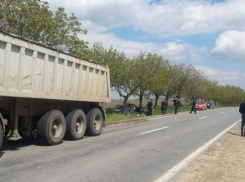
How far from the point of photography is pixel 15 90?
8555 mm

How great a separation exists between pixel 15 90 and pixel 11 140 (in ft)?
9.89

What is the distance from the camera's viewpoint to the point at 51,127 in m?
10.4

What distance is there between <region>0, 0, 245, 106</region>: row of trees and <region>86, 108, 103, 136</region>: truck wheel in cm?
395

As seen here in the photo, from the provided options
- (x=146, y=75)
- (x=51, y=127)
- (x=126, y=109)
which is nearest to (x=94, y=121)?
(x=51, y=127)

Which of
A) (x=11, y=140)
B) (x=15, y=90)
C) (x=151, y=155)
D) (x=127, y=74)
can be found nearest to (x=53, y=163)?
(x=15, y=90)

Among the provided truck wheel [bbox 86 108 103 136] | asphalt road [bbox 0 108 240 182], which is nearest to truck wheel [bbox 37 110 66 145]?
asphalt road [bbox 0 108 240 182]

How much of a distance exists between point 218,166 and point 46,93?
17.4 feet

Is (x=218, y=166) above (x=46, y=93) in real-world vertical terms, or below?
below

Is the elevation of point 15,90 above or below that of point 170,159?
above

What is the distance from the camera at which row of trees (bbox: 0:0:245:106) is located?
15938 mm

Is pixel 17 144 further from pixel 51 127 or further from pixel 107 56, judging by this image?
pixel 107 56

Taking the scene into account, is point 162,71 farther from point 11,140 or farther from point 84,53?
point 11,140

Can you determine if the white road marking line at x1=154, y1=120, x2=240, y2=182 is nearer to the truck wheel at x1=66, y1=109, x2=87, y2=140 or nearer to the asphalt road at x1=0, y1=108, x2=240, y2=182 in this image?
the asphalt road at x1=0, y1=108, x2=240, y2=182

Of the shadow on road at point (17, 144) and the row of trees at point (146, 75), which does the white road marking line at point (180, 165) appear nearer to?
the shadow on road at point (17, 144)
